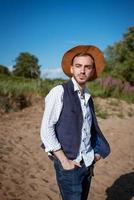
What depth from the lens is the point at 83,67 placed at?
99.1 inches

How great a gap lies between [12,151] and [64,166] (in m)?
3.81

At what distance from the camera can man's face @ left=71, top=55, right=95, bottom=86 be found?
2518 millimetres

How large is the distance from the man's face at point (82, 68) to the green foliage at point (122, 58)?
16280 millimetres

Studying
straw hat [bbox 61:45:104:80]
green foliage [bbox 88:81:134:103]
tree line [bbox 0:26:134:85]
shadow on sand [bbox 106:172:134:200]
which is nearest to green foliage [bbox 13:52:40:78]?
tree line [bbox 0:26:134:85]

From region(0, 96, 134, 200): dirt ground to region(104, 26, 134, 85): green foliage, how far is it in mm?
10255

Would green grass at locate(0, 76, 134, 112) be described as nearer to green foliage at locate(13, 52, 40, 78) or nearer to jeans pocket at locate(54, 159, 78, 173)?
jeans pocket at locate(54, 159, 78, 173)

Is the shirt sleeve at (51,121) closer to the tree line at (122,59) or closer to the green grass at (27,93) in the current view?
the green grass at (27,93)

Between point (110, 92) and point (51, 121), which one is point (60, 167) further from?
point (110, 92)

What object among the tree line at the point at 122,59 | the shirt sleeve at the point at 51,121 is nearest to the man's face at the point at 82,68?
the shirt sleeve at the point at 51,121

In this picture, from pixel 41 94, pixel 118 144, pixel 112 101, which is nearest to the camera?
pixel 118 144

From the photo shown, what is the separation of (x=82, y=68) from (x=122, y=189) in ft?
10.9

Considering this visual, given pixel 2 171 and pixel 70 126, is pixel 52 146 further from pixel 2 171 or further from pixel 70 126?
pixel 2 171

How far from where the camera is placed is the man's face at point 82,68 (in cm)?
252

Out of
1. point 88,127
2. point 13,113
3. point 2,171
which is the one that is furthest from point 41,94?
point 88,127
